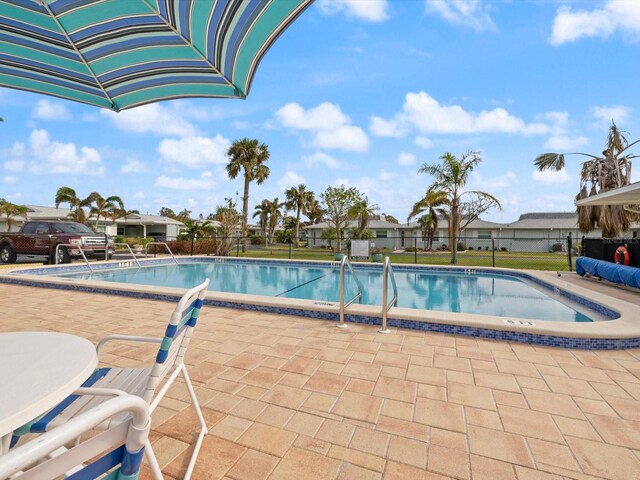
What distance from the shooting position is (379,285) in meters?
9.81

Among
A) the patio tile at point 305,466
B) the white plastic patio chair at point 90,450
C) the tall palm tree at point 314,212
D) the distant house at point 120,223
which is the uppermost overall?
the tall palm tree at point 314,212

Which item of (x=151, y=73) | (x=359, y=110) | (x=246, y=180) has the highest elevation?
(x=359, y=110)

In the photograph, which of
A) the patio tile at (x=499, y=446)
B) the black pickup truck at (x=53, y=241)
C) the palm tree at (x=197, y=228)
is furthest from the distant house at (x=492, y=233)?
Answer: the patio tile at (x=499, y=446)

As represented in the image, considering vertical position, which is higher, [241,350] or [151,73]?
[151,73]

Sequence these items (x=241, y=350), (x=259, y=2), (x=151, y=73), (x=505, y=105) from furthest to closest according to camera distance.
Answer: (x=505, y=105), (x=241, y=350), (x=151, y=73), (x=259, y=2)

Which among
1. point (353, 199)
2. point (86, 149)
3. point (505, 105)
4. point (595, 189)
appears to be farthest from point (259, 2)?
point (86, 149)

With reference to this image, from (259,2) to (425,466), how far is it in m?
2.75

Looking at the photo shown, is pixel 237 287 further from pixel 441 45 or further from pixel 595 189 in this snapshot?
pixel 595 189

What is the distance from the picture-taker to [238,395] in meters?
2.51

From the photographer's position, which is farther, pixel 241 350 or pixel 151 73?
pixel 241 350

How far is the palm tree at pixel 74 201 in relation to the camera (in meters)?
31.4

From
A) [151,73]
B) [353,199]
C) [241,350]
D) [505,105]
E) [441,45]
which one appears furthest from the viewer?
[353,199]

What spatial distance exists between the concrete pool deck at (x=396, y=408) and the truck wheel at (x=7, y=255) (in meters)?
11.9

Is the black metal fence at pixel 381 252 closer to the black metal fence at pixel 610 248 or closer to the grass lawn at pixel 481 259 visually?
the grass lawn at pixel 481 259
